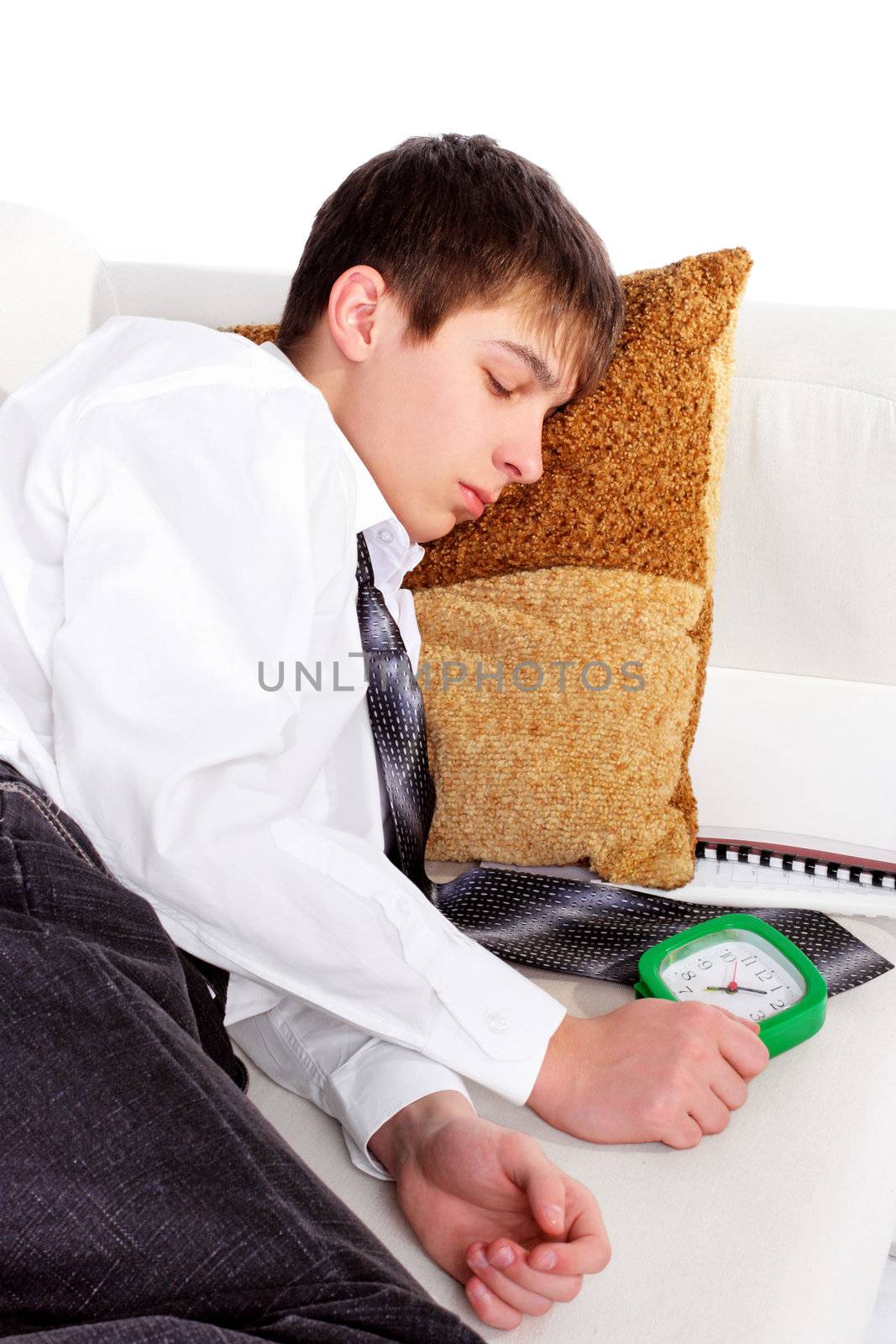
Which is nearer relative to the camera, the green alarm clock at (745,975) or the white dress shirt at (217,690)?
the white dress shirt at (217,690)

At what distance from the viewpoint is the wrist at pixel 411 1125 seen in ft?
2.99

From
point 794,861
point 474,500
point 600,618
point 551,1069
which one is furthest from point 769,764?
point 551,1069

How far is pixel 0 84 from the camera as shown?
7.97 feet

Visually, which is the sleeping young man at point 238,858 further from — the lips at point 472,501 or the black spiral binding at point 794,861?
the black spiral binding at point 794,861

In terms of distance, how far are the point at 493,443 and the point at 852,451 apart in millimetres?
457

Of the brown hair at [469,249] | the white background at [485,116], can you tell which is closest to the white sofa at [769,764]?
the brown hair at [469,249]

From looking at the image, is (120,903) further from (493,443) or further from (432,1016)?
(493,443)

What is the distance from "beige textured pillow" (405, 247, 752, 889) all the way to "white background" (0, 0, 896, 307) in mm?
743

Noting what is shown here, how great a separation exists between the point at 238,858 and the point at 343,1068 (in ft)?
0.67

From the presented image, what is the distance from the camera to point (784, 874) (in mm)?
1241

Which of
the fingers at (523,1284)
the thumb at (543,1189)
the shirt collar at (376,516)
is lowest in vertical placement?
the fingers at (523,1284)

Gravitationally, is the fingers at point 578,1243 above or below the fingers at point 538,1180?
below

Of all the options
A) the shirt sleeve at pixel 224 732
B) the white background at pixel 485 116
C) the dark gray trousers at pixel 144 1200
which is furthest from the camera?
the white background at pixel 485 116

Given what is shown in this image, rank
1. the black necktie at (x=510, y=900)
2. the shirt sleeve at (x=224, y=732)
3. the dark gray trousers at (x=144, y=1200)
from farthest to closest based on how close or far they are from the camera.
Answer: the black necktie at (x=510, y=900) < the shirt sleeve at (x=224, y=732) < the dark gray trousers at (x=144, y=1200)
